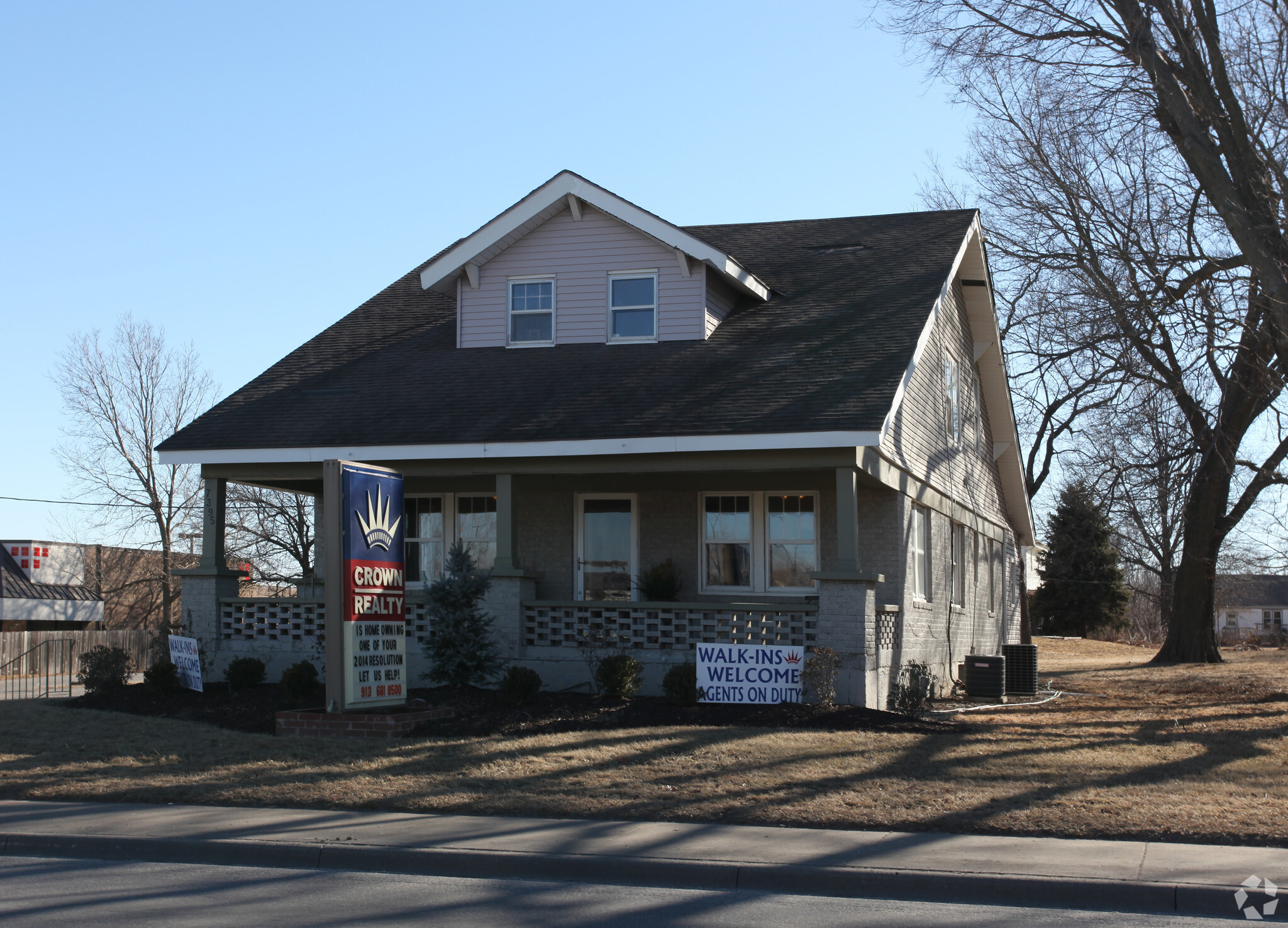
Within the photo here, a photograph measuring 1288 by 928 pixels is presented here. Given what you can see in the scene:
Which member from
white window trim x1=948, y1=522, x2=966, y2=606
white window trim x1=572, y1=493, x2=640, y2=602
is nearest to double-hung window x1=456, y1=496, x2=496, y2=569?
white window trim x1=572, y1=493, x2=640, y2=602

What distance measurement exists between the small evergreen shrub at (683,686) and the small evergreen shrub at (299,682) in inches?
175

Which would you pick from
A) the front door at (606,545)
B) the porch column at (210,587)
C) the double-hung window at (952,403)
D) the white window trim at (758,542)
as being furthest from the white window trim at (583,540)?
the double-hung window at (952,403)

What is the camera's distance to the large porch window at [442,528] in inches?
766

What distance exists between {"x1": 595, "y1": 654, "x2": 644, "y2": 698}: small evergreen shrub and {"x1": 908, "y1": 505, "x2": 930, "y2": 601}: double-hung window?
5.84m

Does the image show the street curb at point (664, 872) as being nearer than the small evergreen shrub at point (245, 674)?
Yes

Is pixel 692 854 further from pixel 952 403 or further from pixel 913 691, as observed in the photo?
pixel 952 403

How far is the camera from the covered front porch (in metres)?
15.2

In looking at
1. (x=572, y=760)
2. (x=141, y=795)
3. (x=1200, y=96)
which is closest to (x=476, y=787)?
(x=572, y=760)

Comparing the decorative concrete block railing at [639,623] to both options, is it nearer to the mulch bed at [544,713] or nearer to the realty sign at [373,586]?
the mulch bed at [544,713]

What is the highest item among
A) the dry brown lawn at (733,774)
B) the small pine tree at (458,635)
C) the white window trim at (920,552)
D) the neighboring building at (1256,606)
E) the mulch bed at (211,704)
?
the white window trim at (920,552)

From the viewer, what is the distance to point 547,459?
16.1 meters

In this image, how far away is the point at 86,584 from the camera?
1721 inches

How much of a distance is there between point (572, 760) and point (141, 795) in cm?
377

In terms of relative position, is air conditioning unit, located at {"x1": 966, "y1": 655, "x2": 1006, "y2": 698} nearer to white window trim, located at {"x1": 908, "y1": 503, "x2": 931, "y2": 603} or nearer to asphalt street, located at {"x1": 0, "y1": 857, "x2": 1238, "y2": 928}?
white window trim, located at {"x1": 908, "y1": 503, "x2": 931, "y2": 603}
